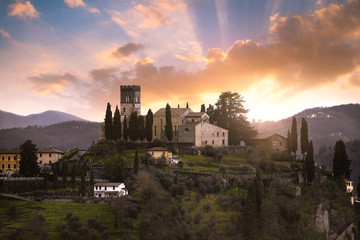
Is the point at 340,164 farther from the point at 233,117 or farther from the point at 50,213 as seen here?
Result: the point at 50,213

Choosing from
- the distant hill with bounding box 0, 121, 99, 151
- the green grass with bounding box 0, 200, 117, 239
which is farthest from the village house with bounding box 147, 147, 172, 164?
the distant hill with bounding box 0, 121, 99, 151

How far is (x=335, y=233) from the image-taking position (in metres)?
44.2

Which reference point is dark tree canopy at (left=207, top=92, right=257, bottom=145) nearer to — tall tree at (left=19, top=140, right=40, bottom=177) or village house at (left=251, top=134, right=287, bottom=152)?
village house at (left=251, top=134, right=287, bottom=152)

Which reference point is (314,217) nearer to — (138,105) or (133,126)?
(133,126)

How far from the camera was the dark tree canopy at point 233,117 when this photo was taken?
6425 centimetres

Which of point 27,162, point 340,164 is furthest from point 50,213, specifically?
point 340,164

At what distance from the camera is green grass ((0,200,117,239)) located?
32406 millimetres

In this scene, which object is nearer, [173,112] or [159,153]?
[159,153]

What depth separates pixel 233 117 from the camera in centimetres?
6631

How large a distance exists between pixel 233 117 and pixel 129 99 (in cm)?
2243


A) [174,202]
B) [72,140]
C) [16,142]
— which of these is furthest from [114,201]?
[72,140]

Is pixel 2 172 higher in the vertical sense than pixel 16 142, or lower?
lower

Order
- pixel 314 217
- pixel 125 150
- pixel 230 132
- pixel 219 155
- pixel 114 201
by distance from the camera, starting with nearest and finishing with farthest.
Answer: pixel 114 201 → pixel 314 217 → pixel 219 155 → pixel 125 150 → pixel 230 132

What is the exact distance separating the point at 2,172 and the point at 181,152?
26550mm
